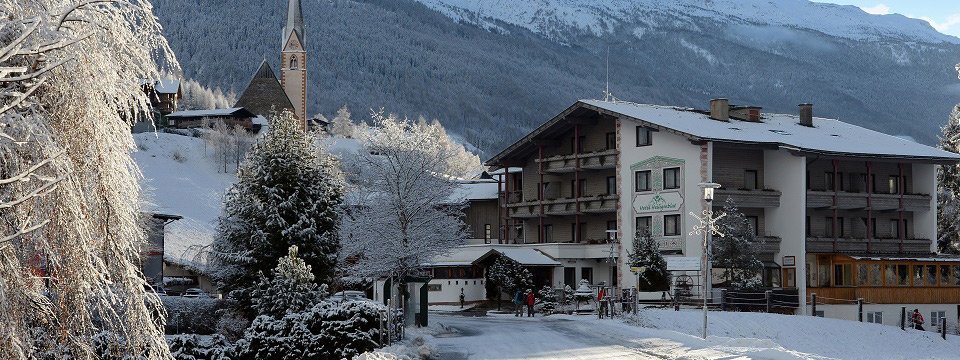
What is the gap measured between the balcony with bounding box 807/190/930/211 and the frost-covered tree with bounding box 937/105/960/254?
4.19 metres

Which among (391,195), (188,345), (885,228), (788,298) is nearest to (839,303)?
(788,298)

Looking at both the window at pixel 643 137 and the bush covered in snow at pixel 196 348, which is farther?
the window at pixel 643 137

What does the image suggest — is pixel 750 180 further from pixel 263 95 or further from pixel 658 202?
pixel 263 95

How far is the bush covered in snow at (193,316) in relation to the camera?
45094 mm

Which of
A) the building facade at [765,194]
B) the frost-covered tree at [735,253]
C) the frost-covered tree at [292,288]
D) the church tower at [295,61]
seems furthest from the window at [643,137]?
the church tower at [295,61]

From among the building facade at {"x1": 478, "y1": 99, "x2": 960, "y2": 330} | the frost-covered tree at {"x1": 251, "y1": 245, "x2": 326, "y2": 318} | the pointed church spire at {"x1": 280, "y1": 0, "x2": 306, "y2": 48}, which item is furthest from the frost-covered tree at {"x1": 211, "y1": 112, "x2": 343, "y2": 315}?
the pointed church spire at {"x1": 280, "y1": 0, "x2": 306, "y2": 48}

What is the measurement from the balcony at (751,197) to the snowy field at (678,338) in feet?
32.2

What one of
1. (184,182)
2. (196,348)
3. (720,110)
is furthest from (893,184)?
(184,182)

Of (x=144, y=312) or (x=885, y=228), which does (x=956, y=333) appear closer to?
(x=885, y=228)

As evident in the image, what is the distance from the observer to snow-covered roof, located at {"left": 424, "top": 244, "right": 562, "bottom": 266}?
6675 centimetres

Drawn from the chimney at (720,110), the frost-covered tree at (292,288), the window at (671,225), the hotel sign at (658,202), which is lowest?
the frost-covered tree at (292,288)

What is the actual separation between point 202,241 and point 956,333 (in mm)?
62264

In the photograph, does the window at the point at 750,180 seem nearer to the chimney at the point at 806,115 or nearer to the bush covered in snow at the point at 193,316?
the chimney at the point at 806,115

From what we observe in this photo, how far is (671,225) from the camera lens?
207ft
